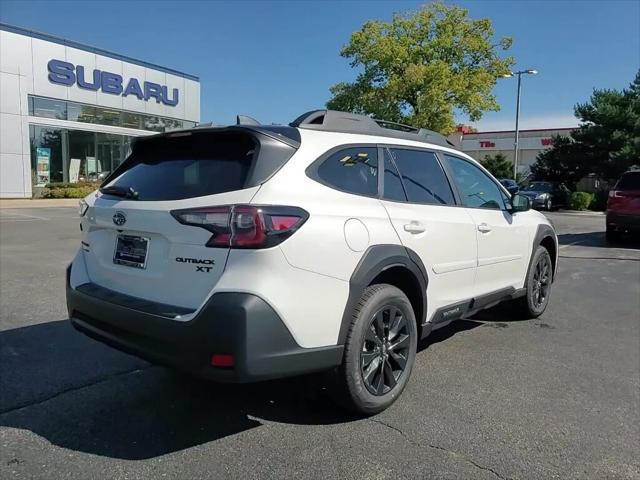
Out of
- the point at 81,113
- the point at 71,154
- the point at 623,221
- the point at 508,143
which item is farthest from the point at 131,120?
the point at 508,143

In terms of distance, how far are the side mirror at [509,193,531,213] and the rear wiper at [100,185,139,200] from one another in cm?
359

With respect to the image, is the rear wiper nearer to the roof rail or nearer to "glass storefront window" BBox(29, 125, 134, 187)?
the roof rail

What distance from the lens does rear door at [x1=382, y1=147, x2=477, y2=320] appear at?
3.73 m

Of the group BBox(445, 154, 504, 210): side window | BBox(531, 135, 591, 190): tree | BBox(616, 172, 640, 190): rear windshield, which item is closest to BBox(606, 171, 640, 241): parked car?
BBox(616, 172, 640, 190): rear windshield

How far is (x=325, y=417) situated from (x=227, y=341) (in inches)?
42.5

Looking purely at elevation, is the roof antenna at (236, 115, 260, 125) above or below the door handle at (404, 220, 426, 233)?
above

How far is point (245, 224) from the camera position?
2.78 meters

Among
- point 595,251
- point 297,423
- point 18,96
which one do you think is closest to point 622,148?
point 595,251

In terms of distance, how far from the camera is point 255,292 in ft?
8.96

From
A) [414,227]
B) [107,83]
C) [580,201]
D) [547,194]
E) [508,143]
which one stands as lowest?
[414,227]

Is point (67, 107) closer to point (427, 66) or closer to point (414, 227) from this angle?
point (427, 66)

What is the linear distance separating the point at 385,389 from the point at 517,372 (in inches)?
57.0

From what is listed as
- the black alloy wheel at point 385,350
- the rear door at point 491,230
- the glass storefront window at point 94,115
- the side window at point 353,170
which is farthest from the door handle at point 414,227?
the glass storefront window at point 94,115

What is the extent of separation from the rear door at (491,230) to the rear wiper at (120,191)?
258 centimetres
